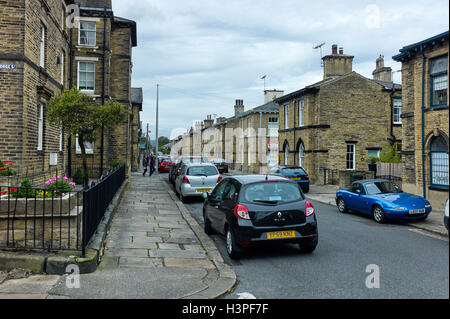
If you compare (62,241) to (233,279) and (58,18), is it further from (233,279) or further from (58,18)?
(58,18)

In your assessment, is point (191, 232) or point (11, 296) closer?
point (11, 296)

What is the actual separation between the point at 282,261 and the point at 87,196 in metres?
3.52

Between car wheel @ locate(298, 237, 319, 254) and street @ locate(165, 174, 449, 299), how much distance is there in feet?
0.39

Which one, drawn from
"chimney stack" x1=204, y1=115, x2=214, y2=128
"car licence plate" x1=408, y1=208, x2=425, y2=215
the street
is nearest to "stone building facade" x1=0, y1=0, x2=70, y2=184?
the street

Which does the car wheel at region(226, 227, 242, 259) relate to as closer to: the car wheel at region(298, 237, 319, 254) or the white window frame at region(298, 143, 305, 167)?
the car wheel at region(298, 237, 319, 254)

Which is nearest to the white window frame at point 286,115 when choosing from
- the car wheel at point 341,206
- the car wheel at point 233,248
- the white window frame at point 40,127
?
the car wheel at point 341,206

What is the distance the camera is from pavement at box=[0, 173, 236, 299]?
16.3 feet

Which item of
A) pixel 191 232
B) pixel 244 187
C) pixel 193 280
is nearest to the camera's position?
pixel 193 280

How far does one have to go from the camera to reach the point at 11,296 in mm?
4711

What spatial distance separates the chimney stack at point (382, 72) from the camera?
31078 millimetres

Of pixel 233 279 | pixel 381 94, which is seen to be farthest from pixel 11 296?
pixel 381 94

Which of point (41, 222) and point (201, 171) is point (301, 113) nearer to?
point (201, 171)

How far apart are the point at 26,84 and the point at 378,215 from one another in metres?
11.1

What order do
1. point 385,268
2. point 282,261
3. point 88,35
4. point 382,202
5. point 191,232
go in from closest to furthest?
point 385,268
point 282,261
point 191,232
point 382,202
point 88,35
